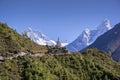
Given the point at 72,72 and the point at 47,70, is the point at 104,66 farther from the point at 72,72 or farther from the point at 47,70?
the point at 47,70

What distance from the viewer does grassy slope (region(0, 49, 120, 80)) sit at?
10344 cm

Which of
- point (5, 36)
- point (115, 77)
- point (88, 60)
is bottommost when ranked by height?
point (115, 77)

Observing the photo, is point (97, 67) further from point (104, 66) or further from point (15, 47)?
point (15, 47)

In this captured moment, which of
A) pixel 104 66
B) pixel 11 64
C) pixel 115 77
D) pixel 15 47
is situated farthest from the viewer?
pixel 104 66

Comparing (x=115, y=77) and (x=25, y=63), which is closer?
(x=25, y=63)

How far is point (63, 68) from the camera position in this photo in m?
121

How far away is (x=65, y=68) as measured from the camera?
122188 mm

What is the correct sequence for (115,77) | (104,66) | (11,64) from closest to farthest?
(11,64)
(115,77)
(104,66)

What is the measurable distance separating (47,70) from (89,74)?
74.8ft

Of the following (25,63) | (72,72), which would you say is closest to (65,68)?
(72,72)

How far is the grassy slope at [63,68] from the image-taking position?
10344cm

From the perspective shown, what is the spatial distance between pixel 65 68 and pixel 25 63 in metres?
19.8

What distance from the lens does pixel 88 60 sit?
439 ft

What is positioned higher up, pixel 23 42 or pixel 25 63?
pixel 23 42
